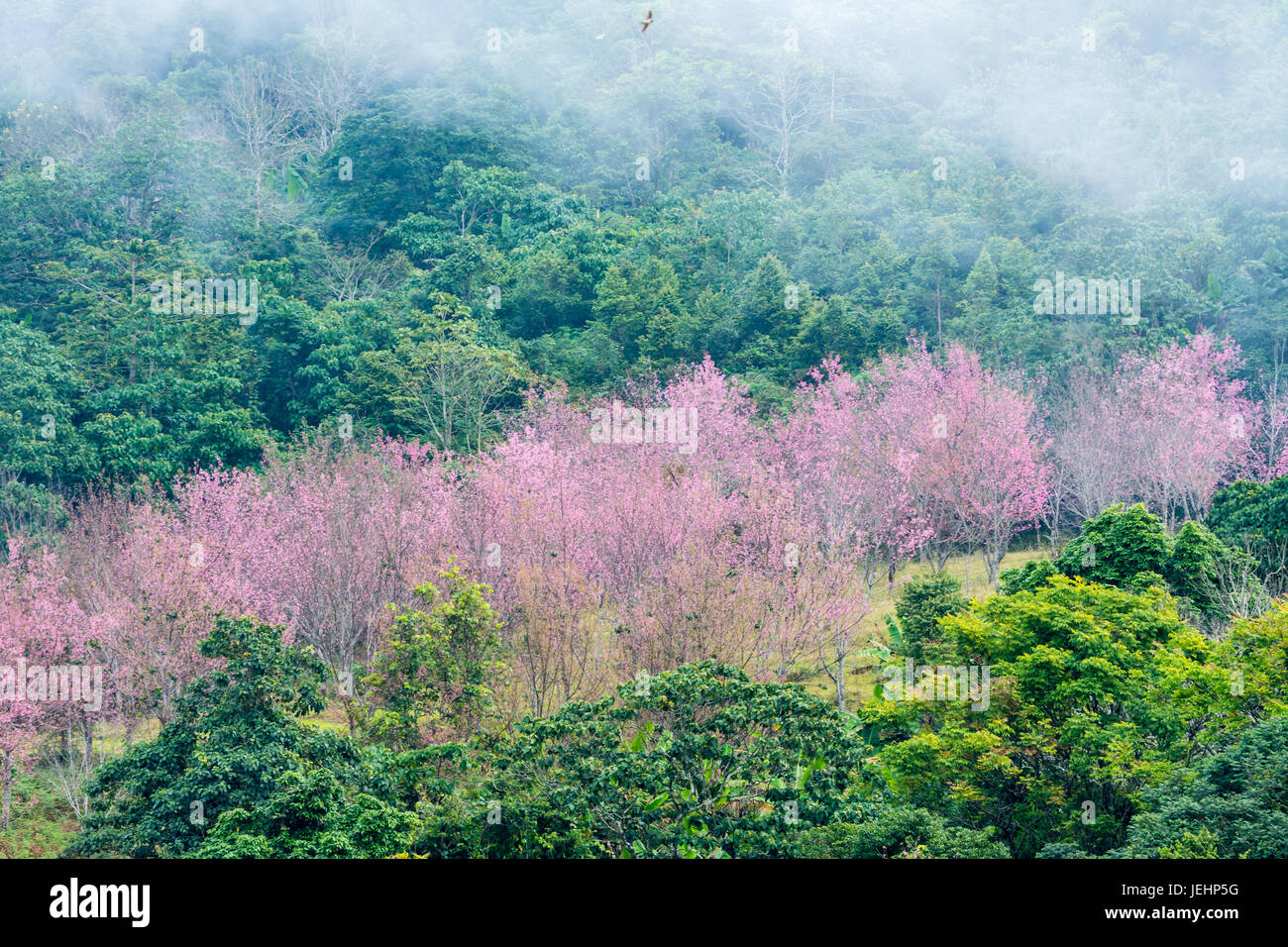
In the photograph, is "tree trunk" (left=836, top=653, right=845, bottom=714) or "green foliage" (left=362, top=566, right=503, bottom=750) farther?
"tree trunk" (left=836, top=653, right=845, bottom=714)

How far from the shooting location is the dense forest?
51.9 feet

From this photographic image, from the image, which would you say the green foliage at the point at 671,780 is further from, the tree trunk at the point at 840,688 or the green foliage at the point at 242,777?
the tree trunk at the point at 840,688

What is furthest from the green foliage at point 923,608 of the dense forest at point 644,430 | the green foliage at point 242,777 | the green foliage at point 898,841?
the green foliage at point 242,777

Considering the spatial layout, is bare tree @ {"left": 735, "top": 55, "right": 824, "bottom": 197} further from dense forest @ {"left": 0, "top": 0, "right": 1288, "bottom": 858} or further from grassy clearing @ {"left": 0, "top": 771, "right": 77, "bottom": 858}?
grassy clearing @ {"left": 0, "top": 771, "right": 77, "bottom": 858}

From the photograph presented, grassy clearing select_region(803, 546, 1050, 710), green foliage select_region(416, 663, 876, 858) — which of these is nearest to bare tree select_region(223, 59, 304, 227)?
grassy clearing select_region(803, 546, 1050, 710)

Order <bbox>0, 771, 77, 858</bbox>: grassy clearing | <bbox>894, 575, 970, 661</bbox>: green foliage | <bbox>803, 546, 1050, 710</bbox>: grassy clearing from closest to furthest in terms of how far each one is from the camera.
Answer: <bbox>0, 771, 77, 858</bbox>: grassy clearing → <bbox>894, 575, 970, 661</bbox>: green foliage → <bbox>803, 546, 1050, 710</bbox>: grassy clearing

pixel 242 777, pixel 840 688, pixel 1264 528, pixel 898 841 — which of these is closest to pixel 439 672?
pixel 242 777

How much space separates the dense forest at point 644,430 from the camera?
15828 millimetres

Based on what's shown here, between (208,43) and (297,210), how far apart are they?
20090 millimetres

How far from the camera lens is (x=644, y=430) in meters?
31.7

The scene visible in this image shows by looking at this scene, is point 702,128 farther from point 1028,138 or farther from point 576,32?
point 1028,138

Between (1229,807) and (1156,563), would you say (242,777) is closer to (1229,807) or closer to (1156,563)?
(1229,807)

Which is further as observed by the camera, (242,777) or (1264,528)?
(1264,528)

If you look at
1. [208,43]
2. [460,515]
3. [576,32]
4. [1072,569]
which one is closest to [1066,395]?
[1072,569]
